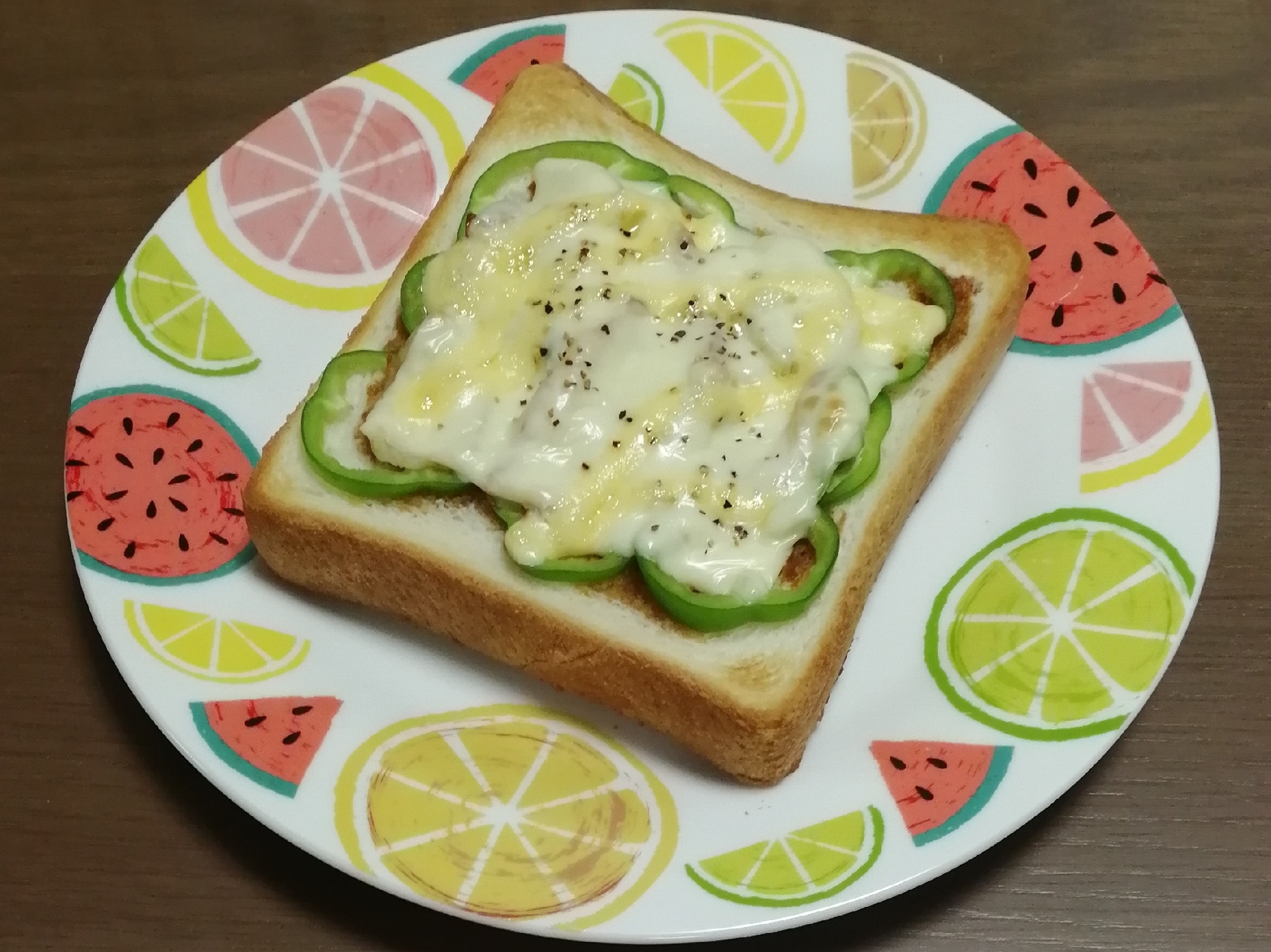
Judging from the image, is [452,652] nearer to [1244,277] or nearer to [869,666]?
[869,666]

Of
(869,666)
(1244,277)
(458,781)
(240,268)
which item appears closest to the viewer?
(458,781)

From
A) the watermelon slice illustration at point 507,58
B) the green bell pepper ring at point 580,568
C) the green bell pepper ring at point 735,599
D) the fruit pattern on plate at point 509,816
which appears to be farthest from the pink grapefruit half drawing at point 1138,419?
the watermelon slice illustration at point 507,58

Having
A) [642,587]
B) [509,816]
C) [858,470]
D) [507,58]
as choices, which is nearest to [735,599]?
[642,587]

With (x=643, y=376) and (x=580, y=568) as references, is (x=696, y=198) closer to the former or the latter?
(x=643, y=376)

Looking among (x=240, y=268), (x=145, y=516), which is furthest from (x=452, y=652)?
(x=240, y=268)

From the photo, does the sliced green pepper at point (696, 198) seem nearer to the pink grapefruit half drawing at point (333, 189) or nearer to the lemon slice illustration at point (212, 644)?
the pink grapefruit half drawing at point (333, 189)

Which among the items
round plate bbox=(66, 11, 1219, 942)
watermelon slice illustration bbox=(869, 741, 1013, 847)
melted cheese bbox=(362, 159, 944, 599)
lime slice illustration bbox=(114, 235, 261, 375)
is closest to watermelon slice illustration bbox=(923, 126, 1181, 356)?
round plate bbox=(66, 11, 1219, 942)

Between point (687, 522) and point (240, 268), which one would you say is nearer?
point (687, 522)
